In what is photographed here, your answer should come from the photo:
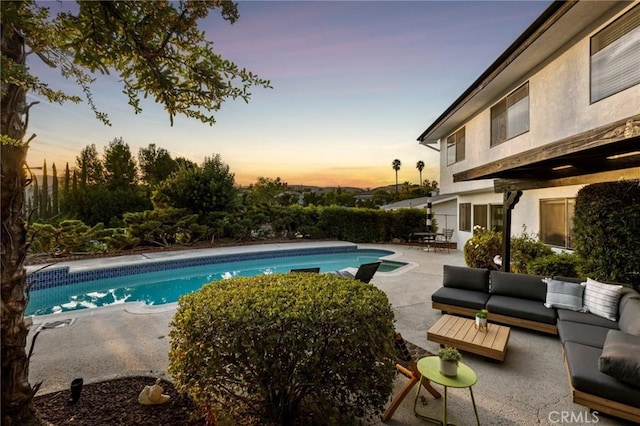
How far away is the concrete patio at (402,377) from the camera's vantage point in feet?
10.6

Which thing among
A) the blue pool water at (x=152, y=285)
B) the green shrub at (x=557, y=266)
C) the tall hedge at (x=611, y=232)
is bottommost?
the blue pool water at (x=152, y=285)

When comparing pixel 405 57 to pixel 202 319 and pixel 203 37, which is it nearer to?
pixel 203 37

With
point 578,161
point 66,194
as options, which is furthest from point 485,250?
point 66,194

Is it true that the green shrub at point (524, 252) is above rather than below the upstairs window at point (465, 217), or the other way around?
below

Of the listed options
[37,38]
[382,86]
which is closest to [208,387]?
[37,38]

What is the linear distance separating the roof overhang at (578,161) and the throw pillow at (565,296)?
2.13 meters

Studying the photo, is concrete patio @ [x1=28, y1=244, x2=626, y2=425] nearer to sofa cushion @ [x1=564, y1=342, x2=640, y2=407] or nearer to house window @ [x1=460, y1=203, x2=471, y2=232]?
sofa cushion @ [x1=564, y1=342, x2=640, y2=407]

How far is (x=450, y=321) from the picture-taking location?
500cm

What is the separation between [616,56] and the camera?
5.97 metres

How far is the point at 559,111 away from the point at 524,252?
363cm

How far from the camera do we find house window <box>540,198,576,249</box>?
829cm

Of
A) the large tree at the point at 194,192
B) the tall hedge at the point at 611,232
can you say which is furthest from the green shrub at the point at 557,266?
the large tree at the point at 194,192

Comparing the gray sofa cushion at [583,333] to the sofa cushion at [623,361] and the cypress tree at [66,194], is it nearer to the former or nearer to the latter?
the sofa cushion at [623,361]

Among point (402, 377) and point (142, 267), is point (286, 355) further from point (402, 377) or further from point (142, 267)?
point (142, 267)
